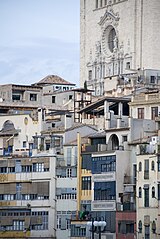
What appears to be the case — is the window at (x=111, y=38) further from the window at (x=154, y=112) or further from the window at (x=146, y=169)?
the window at (x=146, y=169)

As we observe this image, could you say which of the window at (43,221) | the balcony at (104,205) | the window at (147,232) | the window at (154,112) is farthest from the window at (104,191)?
the window at (154,112)

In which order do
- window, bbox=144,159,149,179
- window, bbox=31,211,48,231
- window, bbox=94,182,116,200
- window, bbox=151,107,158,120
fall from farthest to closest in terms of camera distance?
window, bbox=151,107,158,120, window, bbox=31,211,48,231, window, bbox=94,182,116,200, window, bbox=144,159,149,179

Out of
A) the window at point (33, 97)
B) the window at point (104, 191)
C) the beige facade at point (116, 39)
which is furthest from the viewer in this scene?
the beige facade at point (116, 39)

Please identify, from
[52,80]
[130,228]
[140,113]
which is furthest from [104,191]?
[52,80]

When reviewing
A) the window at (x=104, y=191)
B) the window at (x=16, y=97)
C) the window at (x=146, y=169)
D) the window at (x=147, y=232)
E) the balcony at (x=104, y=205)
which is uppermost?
the window at (x=16, y=97)

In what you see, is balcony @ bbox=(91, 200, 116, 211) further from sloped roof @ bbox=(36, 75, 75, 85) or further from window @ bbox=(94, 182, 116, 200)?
sloped roof @ bbox=(36, 75, 75, 85)

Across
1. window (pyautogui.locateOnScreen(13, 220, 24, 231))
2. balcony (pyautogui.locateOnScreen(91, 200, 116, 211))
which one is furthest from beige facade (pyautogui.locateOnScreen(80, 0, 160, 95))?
balcony (pyautogui.locateOnScreen(91, 200, 116, 211))

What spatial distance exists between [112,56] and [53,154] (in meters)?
53.4

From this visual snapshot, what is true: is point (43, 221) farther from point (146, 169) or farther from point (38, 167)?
point (146, 169)

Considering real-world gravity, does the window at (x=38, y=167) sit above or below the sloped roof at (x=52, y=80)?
below

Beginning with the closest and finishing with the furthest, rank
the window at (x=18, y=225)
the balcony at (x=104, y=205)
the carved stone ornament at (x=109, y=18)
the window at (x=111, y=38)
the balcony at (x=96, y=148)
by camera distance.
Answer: the balcony at (x=104, y=205)
the balcony at (x=96, y=148)
the window at (x=18, y=225)
the carved stone ornament at (x=109, y=18)
the window at (x=111, y=38)

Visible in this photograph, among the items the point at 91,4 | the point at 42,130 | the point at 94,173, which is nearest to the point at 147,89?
the point at 42,130

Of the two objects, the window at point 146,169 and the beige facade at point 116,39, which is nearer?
the window at point 146,169

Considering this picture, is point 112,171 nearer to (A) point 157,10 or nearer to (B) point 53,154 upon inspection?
(B) point 53,154
